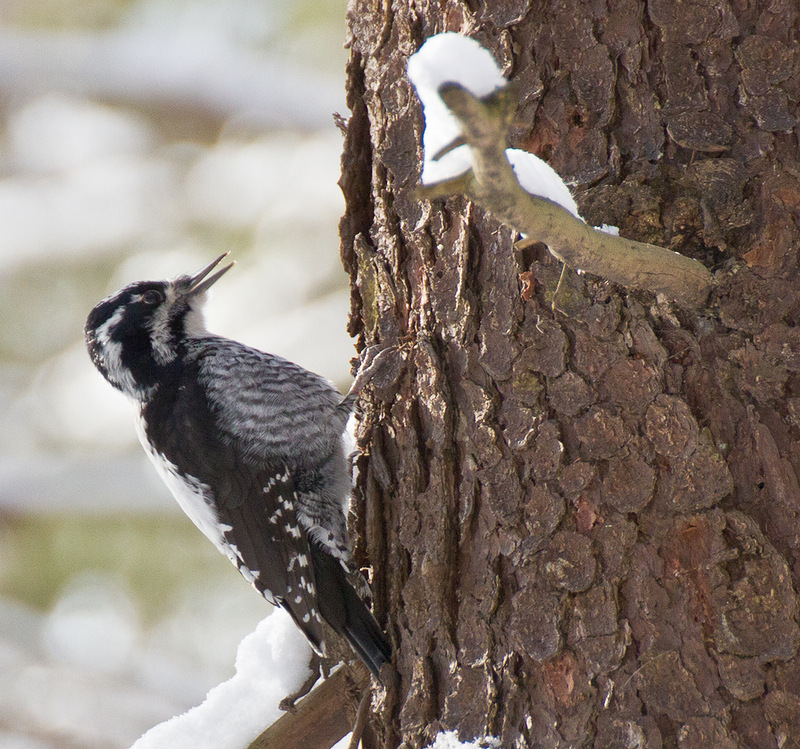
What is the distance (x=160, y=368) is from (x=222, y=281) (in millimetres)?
2677

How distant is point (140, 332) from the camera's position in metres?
3.25

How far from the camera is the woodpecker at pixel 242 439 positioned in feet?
8.39

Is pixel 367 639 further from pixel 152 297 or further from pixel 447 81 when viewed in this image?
pixel 152 297

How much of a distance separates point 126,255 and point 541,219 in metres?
5.22

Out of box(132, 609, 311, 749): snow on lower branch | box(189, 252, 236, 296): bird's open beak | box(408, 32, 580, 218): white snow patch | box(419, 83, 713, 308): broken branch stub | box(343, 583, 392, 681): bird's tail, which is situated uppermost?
box(189, 252, 236, 296): bird's open beak

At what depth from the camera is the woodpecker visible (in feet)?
8.39

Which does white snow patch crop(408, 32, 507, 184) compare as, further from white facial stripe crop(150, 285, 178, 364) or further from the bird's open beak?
the bird's open beak

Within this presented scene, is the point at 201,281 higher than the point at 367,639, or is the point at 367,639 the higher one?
the point at 201,281

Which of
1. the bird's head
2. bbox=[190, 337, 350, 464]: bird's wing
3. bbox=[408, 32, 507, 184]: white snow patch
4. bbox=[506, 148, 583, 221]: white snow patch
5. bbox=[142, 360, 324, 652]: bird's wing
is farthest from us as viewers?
the bird's head

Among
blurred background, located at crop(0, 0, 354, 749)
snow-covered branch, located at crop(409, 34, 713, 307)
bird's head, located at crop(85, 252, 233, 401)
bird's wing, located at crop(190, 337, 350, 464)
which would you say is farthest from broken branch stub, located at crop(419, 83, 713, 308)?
blurred background, located at crop(0, 0, 354, 749)

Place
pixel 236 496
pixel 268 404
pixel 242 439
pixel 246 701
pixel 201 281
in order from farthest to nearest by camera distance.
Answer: pixel 201 281 → pixel 268 404 → pixel 242 439 → pixel 236 496 → pixel 246 701

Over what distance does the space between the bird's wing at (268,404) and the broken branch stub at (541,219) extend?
5.19ft

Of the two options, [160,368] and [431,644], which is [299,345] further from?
[431,644]

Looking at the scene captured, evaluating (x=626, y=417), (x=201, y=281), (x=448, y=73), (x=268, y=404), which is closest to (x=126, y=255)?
(x=201, y=281)
